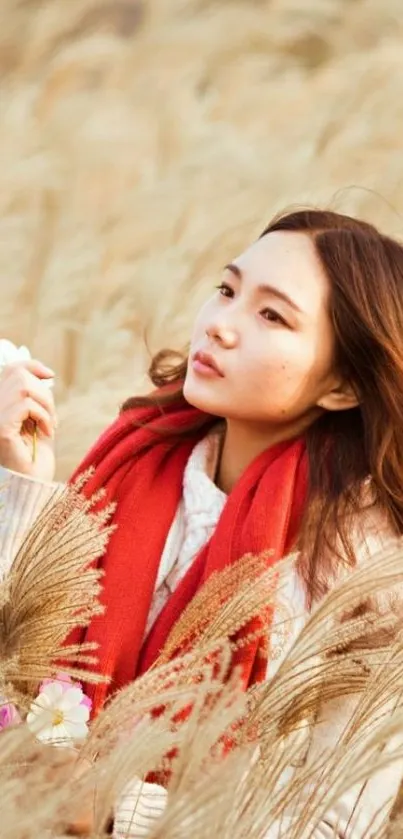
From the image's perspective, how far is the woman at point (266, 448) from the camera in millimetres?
1852

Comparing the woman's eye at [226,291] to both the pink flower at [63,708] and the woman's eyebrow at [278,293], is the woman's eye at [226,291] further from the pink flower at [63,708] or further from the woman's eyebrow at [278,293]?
the pink flower at [63,708]

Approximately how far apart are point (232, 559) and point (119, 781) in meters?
0.83

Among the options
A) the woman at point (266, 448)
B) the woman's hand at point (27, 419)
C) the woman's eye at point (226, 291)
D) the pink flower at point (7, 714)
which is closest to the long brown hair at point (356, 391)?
the woman at point (266, 448)

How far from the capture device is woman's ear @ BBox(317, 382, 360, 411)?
1969mm

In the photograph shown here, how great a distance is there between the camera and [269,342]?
1.86 m

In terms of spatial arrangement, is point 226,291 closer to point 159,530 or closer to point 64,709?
point 159,530

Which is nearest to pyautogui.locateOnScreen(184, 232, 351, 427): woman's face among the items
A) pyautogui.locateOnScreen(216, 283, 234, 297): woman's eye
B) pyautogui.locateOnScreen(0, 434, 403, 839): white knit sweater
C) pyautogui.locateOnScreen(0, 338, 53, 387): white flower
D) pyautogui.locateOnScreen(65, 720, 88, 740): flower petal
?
pyautogui.locateOnScreen(216, 283, 234, 297): woman's eye

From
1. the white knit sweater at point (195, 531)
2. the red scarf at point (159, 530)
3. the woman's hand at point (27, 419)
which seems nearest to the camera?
the white knit sweater at point (195, 531)

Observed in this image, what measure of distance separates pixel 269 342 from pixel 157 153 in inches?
81.8

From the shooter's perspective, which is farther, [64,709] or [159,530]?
[159,530]

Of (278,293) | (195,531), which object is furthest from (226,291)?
(195,531)

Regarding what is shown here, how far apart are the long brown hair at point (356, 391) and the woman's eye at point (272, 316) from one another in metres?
0.09

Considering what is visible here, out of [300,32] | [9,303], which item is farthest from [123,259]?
[300,32]

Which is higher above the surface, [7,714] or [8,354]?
[8,354]
